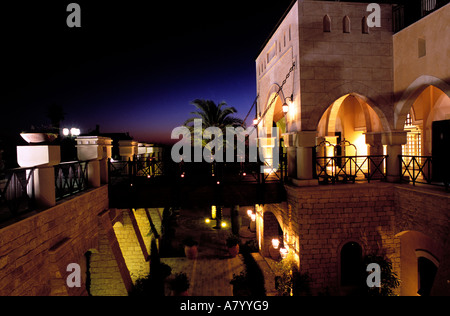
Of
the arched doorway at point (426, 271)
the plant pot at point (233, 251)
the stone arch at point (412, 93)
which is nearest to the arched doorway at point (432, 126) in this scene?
the stone arch at point (412, 93)

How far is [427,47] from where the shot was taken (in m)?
8.12

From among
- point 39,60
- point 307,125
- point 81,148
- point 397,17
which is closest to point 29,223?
point 81,148

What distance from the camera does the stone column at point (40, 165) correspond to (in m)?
5.42

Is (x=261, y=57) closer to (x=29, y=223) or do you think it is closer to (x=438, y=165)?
(x=438, y=165)

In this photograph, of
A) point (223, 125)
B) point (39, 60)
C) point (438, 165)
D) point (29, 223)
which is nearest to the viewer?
point (29, 223)

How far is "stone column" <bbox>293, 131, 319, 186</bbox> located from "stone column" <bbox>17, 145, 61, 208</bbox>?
738 centimetres

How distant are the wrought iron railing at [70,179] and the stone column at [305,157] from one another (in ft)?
23.2

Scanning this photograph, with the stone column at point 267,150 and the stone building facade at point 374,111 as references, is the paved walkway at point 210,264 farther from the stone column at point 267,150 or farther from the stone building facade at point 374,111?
the stone column at point 267,150

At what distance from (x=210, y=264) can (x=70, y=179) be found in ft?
25.9

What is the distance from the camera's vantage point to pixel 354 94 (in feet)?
30.9

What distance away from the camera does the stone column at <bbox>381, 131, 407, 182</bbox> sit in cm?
945

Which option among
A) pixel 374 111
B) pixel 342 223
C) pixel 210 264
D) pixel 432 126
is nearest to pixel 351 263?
pixel 342 223

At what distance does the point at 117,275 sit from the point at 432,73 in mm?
12011

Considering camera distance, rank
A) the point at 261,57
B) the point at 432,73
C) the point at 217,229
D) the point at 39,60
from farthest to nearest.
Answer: the point at 217,229
the point at 261,57
the point at 39,60
the point at 432,73
